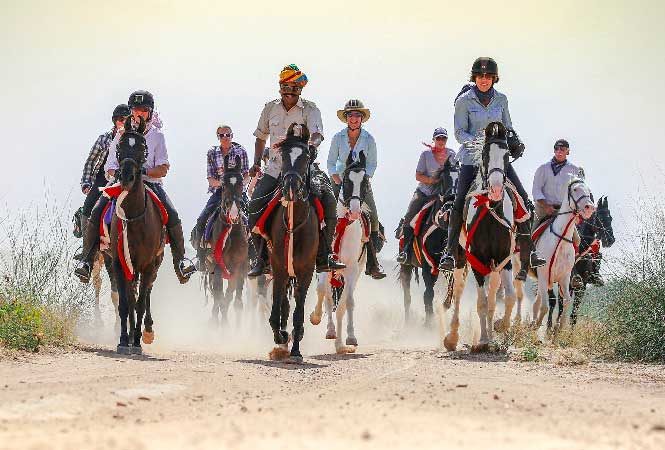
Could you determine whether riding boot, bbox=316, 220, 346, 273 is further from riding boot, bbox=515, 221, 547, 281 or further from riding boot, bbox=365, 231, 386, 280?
riding boot, bbox=365, 231, 386, 280

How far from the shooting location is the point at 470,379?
402 inches

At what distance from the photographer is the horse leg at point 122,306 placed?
1384 cm

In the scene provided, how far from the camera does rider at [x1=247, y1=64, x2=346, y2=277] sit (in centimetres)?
1347

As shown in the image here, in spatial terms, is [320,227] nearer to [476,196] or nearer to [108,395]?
[476,196]

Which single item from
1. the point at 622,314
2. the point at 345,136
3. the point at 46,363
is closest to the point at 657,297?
the point at 622,314

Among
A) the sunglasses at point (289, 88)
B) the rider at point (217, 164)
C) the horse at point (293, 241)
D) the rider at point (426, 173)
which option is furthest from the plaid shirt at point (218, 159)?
the horse at point (293, 241)

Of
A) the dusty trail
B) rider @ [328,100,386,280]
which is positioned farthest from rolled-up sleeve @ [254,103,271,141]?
the dusty trail

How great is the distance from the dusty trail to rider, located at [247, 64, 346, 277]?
1.37 m

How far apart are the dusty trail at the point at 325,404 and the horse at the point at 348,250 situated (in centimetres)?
263

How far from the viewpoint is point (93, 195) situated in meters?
16.7

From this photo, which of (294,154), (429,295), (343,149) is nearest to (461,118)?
(343,149)

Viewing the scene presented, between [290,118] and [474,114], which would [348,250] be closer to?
[474,114]

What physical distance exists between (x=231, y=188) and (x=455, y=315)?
239 inches

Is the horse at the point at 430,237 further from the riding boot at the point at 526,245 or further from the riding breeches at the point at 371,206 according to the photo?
the riding boot at the point at 526,245
